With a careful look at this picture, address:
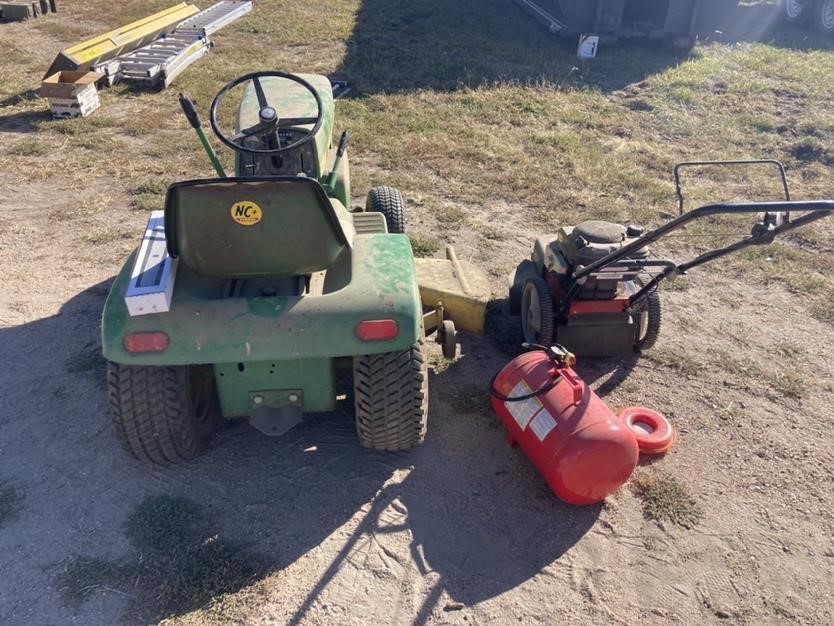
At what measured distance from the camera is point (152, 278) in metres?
3.30

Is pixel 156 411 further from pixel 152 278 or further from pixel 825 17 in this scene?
pixel 825 17

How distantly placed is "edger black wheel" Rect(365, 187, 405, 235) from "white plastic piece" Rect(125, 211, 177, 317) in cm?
227

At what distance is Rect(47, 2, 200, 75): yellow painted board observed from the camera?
30.7 feet

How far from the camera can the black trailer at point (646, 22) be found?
11.7m

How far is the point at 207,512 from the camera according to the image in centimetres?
355

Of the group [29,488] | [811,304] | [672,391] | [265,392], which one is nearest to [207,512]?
[265,392]

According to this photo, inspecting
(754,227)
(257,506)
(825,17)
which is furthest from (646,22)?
(257,506)

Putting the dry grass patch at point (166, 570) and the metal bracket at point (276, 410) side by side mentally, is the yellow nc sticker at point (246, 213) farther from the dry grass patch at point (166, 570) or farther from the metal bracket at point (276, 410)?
the dry grass patch at point (166, 570)

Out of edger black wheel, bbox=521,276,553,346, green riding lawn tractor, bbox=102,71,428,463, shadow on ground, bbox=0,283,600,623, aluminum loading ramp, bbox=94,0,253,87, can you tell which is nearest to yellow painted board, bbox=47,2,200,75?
aluminum loading ramp, bbox=94,0,253,87

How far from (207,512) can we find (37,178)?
5.28 meters

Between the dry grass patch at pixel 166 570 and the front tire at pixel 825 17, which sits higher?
the front tire at pixel 825 17

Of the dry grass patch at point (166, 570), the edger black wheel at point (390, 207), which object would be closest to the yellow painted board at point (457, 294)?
the edger black wheel at point (390, 207)

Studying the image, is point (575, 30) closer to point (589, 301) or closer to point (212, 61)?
point (212, 61)

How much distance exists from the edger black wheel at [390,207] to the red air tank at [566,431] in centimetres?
216
